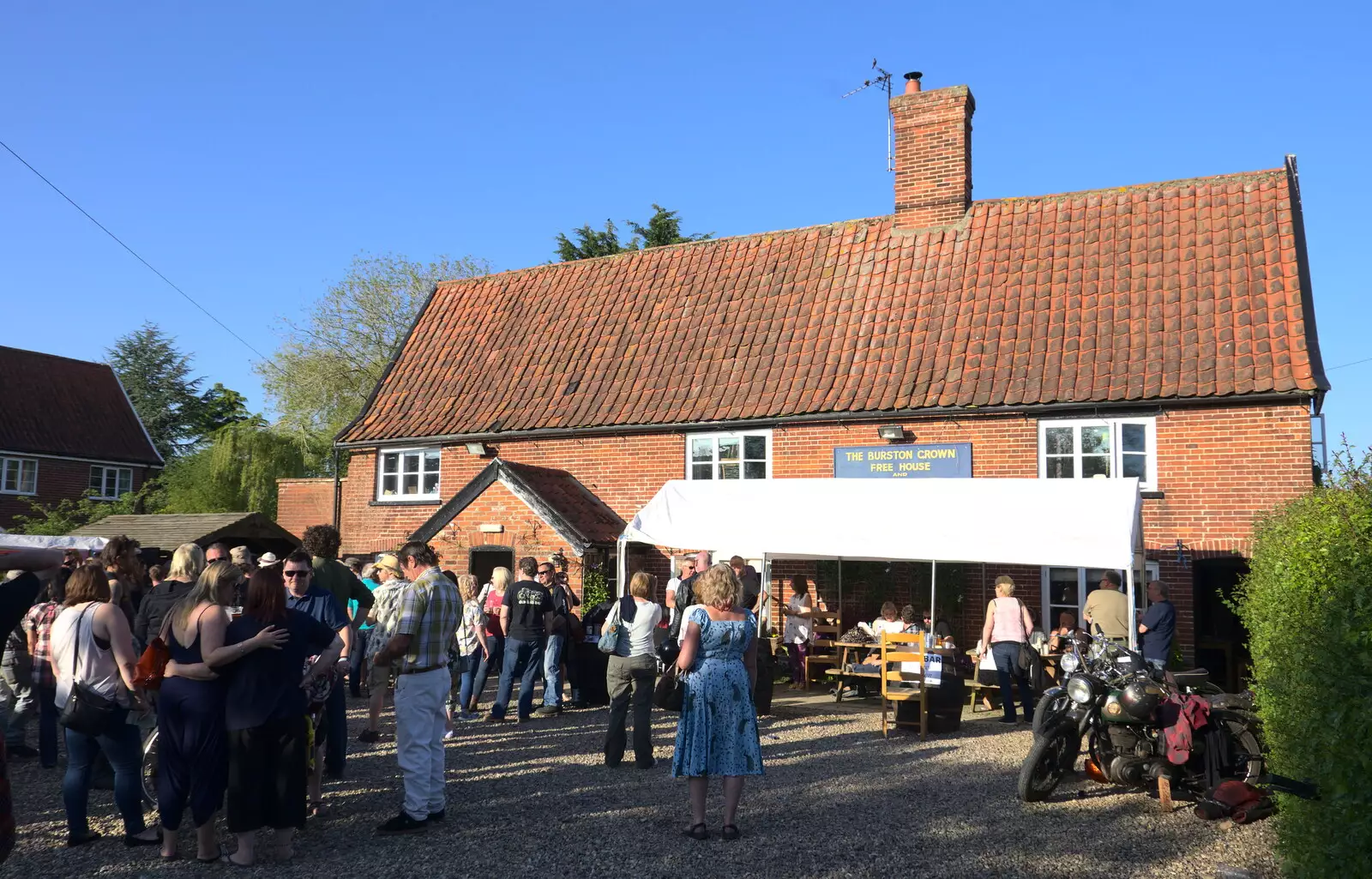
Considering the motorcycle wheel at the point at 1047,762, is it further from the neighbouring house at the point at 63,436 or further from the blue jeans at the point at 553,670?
the neighbouring house at the point at 63,436

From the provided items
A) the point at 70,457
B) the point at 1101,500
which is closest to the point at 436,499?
the point at 1101,500

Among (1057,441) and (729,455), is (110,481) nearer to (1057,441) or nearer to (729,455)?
(729,455)

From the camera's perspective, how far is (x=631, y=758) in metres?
9.39

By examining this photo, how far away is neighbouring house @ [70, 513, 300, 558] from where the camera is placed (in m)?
18.4

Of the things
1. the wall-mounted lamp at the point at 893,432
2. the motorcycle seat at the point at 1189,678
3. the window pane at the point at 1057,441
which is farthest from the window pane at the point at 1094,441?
the motorcycle seat at the point at 1189,678

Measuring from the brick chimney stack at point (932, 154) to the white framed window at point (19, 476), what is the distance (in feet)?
99.5

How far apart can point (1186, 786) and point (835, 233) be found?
13.9 m

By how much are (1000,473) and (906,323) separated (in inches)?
128

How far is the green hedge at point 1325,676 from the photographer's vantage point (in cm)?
401

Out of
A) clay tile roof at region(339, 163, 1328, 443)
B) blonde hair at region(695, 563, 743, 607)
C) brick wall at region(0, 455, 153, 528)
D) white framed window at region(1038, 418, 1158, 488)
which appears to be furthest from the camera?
brick wall at region(0, 455, 153, 528)

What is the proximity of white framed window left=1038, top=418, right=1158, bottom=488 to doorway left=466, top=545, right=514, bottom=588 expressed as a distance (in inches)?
337

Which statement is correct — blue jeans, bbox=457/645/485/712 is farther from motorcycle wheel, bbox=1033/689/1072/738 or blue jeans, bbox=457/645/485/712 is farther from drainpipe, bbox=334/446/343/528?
drainpipe, bbox=334/446/343/528

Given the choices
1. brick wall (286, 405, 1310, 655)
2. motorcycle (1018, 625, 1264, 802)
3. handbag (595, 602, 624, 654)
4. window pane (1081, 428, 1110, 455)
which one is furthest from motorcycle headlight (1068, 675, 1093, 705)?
window pane (1081, 428, 1110, 455)

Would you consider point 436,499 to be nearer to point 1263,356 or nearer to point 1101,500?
point 1101,500
